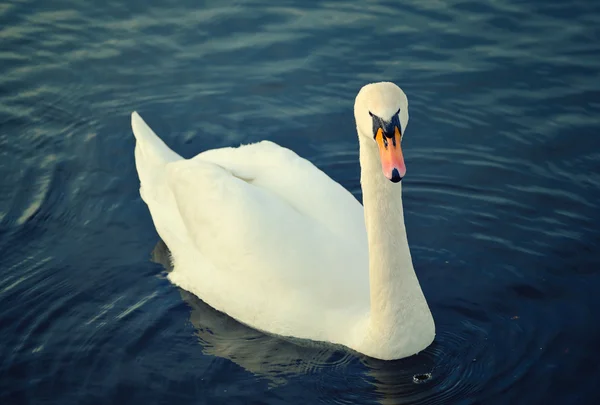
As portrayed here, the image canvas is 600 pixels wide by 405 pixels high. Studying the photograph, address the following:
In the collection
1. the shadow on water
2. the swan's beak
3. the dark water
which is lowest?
the shadow on water

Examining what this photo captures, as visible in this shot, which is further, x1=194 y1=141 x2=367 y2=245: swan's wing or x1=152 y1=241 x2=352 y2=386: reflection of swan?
x1=194 y1=141 x2=367 y2=245: swan's wing

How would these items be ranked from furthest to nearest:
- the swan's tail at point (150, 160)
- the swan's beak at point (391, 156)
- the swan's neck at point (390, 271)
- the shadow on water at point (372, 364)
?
the swan's tail at point (150, 160), the shadow on water at point (372, 364), the swan's neck at point (390, 271), the swan's beak at point (391, 156)

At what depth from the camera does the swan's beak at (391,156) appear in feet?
22.3

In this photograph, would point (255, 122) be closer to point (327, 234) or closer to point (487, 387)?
point (327, 234)

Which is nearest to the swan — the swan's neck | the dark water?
the swan's neck

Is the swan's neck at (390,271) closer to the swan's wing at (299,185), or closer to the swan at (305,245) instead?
the swan at (305,245)

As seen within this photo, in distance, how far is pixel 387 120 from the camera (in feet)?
22.8

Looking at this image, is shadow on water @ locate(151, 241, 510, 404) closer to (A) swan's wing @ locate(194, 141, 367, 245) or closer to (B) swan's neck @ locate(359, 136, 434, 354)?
(B) swan's neck @ locate(359, 136, 434, 354)

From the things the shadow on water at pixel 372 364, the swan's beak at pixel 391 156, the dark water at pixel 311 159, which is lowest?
the shadow on water at pixel 372 364

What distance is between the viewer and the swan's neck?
24.9 ft

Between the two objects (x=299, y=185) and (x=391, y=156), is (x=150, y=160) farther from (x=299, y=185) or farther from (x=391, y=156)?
(x=391, y=156)

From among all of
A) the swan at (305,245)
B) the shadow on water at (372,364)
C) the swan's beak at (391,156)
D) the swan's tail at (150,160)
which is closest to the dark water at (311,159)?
the shadow on water at (372,364)

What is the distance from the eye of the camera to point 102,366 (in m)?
8.19

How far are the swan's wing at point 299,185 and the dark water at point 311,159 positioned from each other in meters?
1.02
